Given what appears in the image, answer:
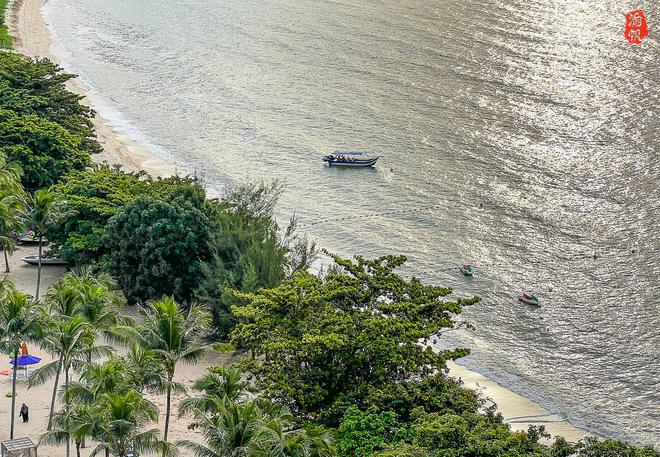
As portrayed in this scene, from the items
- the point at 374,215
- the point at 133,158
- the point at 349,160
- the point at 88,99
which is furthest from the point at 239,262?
the point at 88,99

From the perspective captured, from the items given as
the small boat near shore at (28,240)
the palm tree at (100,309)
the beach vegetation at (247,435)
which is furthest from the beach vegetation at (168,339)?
the small boat near shore at (28,240)

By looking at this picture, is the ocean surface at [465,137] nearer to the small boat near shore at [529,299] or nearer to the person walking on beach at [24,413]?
the small boat near shore at [529,299]

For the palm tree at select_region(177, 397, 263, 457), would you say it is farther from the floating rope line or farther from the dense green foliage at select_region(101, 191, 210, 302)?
the floating rope line

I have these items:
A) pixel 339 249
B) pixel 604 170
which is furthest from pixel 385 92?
pixel 339 249

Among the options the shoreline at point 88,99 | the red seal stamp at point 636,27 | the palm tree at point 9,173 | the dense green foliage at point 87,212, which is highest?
the red seal stamp at point 636,27

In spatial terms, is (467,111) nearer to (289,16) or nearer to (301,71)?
(301,71)

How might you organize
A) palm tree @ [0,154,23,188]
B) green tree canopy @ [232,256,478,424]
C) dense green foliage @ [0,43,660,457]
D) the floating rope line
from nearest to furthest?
dense green foliage @ [0,43,660,457], green tree canopy @ [232,256,478,424], palm tree @ [0,154,23,188], the floating rope line

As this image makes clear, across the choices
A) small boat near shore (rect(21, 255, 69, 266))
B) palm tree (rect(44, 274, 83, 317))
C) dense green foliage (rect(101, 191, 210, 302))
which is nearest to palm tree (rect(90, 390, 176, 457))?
palm tree (rect(44, 274, 83, 317))
